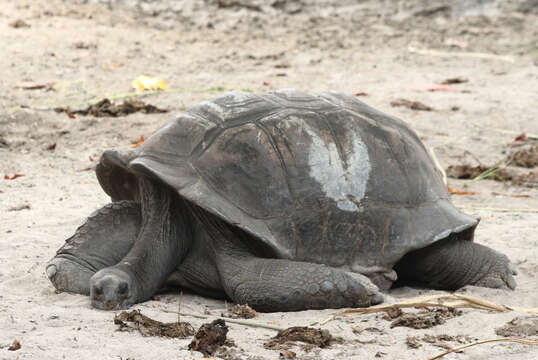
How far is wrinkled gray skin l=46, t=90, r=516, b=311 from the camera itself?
2.87 meters

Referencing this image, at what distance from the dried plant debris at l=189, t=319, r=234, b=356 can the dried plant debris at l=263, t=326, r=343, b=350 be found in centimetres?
14

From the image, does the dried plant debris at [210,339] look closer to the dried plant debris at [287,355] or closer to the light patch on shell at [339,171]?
the dried plant debris at [287,355]

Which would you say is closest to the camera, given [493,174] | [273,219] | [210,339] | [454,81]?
[210,339]

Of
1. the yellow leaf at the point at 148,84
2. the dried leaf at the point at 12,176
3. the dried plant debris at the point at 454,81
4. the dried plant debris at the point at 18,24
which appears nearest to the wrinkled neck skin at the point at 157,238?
the dried leaf at the point at 12,176

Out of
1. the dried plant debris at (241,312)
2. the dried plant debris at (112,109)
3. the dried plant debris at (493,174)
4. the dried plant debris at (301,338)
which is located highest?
the dried plant debris at (112,109)

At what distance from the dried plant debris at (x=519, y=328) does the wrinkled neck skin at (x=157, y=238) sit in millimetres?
1294

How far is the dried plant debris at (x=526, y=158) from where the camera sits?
18.6 feet

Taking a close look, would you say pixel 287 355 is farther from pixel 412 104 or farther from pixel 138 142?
pixel 412 104

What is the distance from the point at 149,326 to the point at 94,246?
0.74 m

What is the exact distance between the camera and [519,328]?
251cm

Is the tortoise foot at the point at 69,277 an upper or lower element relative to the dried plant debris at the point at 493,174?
upper

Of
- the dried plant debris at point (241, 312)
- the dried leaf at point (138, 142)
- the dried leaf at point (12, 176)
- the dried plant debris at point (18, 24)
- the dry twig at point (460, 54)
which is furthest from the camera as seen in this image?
the dry twig at point (460, 54)

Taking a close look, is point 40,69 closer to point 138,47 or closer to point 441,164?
point 138,47

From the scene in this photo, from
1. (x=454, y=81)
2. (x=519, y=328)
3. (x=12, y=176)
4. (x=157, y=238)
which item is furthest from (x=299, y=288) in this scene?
(x=454, y=81)
